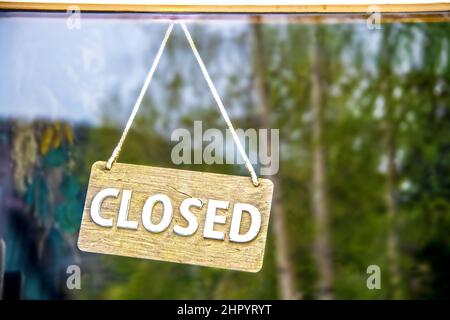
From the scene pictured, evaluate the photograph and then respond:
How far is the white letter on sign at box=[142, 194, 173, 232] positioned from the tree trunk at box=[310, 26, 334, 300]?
1.22 ft

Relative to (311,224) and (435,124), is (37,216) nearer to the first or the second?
(311,224)

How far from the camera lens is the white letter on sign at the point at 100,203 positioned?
166 cm

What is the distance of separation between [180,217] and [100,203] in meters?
0.21

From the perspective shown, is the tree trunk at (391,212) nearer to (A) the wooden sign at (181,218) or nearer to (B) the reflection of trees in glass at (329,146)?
(B) the reflection of trees in glass at (329,146)

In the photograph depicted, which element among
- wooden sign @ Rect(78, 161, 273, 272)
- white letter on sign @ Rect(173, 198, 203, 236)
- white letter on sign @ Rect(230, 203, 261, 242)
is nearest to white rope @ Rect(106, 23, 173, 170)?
wooden sign @ Rect(78, 161, 273, 272)

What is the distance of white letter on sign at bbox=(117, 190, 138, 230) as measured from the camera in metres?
1.65

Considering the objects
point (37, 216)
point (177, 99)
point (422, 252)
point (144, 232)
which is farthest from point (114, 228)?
point (422, 252)

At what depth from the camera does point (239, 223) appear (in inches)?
64.4

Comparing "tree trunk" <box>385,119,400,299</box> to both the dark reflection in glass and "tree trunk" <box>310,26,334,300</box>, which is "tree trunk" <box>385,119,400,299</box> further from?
"tree trunk" <box>310,26,334,300</box>

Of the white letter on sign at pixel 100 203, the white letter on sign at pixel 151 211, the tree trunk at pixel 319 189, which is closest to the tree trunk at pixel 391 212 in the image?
the tree trunk at pixel 319 189

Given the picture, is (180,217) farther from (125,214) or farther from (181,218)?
(125,214)

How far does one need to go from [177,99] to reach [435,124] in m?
0.68

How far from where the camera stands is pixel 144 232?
5.42 ft
